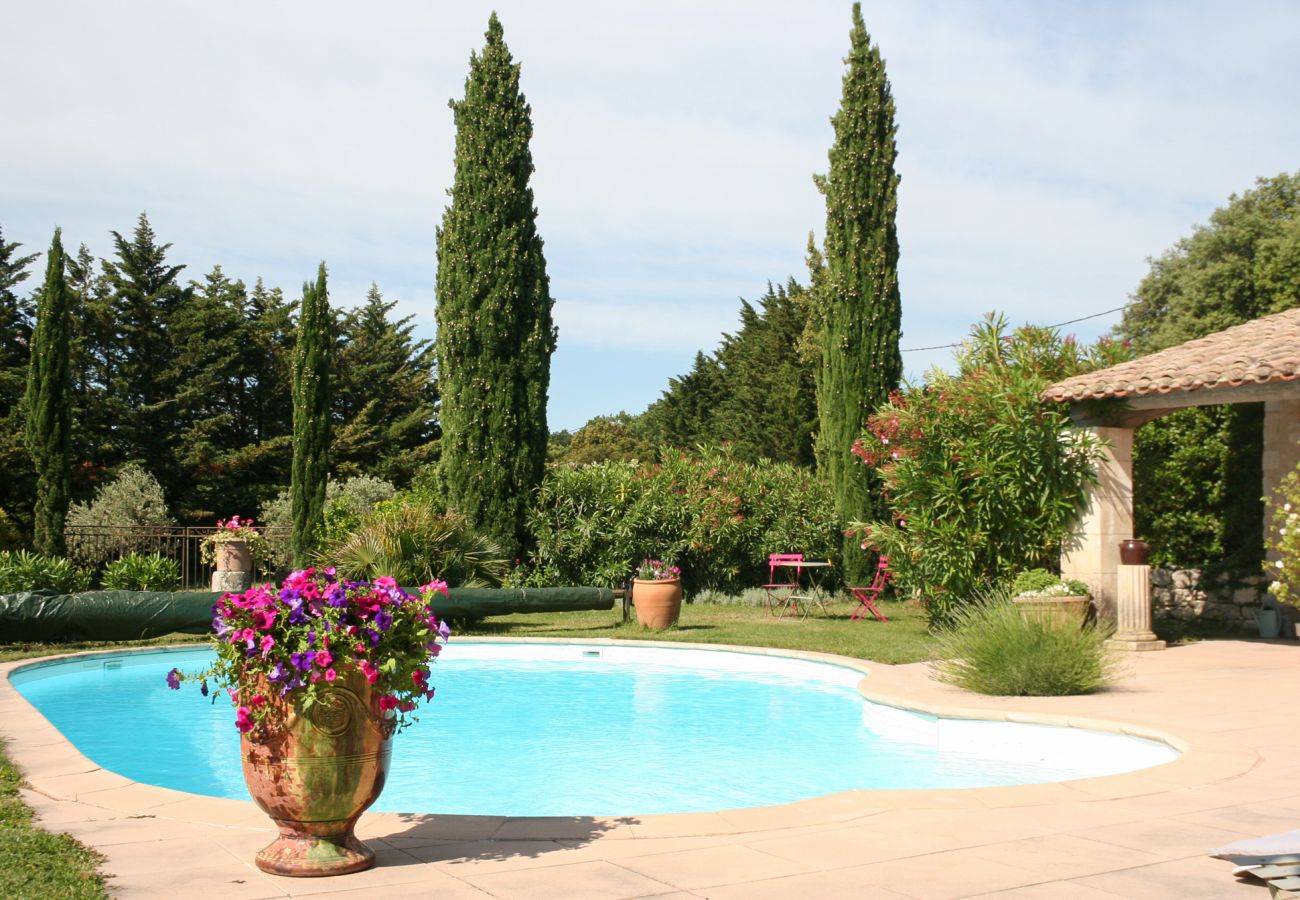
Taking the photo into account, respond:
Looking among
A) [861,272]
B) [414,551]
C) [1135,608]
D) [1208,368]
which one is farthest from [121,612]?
[1208,368]

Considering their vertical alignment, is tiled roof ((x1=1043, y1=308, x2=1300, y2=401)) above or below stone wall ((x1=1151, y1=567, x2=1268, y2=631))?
above

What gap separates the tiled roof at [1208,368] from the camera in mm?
11922

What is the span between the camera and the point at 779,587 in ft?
62.4

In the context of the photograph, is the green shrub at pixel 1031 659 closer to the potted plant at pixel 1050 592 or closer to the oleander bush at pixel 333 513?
the potted plant at pixel 1050 592

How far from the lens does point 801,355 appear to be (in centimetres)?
3434

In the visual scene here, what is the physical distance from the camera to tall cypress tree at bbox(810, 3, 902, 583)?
20.5 m

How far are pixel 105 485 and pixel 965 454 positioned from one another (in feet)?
72.1

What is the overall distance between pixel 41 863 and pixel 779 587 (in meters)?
15.4

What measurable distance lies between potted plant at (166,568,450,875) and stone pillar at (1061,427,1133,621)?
36.1 feet

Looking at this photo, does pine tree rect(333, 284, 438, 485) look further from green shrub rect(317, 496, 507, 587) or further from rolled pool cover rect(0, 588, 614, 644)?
rolled pool cover rect(0, 588, 614, 644)

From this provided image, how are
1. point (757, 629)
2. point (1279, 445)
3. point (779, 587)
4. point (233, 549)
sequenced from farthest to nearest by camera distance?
point (779, 587), point (233, 549), point (757, 629), point (1279, 445)

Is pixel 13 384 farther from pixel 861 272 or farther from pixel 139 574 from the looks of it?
pixel 861 272

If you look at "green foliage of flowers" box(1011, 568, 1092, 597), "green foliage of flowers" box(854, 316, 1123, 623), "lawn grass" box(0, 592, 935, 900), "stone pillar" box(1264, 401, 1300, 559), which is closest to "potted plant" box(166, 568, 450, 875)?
"lawn grass" box(0, 592, 935, 900)

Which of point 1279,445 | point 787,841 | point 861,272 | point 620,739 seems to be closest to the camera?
point 787,841
